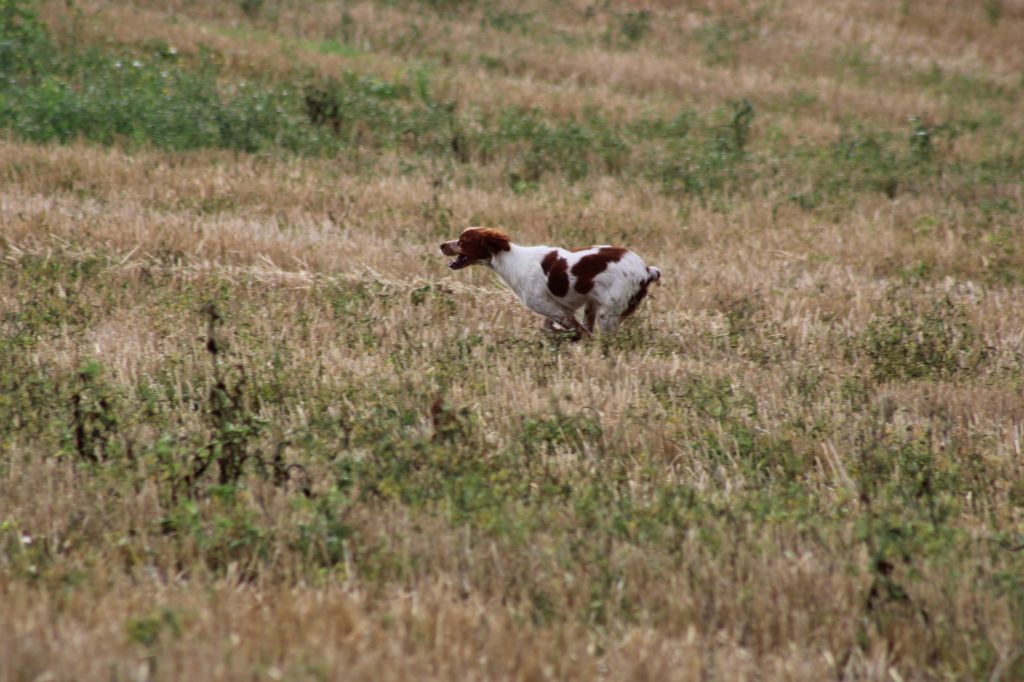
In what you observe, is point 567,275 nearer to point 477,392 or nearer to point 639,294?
point 639,294

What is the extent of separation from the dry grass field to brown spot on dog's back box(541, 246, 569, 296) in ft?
1.26

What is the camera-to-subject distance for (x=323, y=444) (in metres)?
5.45

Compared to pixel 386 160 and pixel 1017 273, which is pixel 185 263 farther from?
pixel 1017 273

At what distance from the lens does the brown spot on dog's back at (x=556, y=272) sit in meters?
7.24

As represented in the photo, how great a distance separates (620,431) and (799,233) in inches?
229

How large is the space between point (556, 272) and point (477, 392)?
116 cm

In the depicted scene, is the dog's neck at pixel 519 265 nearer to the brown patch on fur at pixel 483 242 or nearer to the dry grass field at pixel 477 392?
the brown patch on fur at pixel 483 242

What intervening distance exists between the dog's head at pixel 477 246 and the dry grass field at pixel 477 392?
1.72 ft

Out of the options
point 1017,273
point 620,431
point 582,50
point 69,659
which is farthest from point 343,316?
point 582,50

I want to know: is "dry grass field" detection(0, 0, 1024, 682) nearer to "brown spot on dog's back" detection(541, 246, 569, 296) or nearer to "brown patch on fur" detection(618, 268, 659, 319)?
"brown patch on fur" detection(618, 268, 659, 319)

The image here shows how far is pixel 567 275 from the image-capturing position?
23.7ft

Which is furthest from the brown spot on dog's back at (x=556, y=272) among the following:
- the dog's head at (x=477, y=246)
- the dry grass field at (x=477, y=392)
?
the dry grass field at (x=477, y=392)

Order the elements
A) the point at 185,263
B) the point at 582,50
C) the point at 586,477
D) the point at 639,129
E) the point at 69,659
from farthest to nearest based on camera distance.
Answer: the point at 582,50, the point at 639,129, the point at 185,263, the point at 586,477, the point at 69,659

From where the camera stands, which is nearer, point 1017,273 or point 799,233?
point 1017,273
